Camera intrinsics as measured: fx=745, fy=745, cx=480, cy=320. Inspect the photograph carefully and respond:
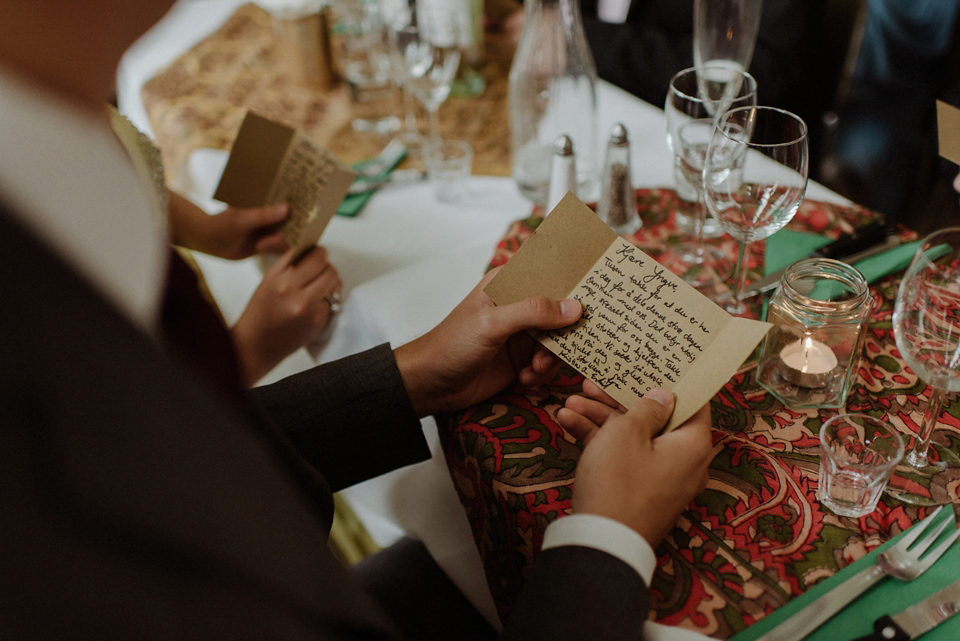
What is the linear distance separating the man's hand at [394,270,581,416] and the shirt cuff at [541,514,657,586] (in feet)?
0.62

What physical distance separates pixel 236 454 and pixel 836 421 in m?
0.51

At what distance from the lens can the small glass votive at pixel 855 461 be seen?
59cm

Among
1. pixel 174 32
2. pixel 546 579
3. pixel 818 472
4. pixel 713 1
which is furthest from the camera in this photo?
pixel 174 32

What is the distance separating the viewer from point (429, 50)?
4.19 ft

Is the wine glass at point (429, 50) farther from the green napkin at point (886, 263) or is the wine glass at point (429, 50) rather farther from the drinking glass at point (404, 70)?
the green napkin at point (886, 263)

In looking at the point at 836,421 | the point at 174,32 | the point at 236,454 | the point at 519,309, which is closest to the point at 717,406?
the point at 836,421

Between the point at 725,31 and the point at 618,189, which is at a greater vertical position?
the point at 725,31

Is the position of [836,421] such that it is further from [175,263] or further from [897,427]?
[175,263]

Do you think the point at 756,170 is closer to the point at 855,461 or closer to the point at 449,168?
the point at 855,461

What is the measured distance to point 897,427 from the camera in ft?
2.21

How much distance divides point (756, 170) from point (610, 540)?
1.45ft

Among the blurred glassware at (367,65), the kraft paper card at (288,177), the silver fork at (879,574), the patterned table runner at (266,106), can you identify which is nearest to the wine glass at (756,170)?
the silver fork at (879,574)

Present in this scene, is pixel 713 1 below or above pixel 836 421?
above

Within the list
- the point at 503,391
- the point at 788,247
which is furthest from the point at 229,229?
the point at 788,247
